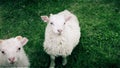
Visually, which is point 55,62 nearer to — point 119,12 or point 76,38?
point 76,38

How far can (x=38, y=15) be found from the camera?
36.7 ft

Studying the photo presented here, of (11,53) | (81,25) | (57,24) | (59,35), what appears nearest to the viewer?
(11,53)

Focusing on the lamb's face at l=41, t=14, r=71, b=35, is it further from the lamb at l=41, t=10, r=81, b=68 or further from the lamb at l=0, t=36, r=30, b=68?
the lamb at l=0, t=36, r=30, b=68

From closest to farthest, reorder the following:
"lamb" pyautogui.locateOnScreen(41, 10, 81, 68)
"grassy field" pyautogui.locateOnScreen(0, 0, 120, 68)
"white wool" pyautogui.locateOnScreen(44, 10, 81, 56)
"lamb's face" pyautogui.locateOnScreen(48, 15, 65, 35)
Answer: "lamb's face" pyautogui.locateOnScreen(48, 15, 65, 35) → "lamb" pyautogui.locateOnScreen(41, 10, 81, 68) → "white wool" pyautogui.locateOnScreen(44, 10, 81, 56) → "grassy field" pyautogui.locateOnScreen(0, 0, 120, 68)

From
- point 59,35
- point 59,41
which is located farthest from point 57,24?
point 59,41

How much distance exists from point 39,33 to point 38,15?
105 cm

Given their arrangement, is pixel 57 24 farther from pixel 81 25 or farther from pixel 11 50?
pixel 81 25

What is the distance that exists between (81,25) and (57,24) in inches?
118

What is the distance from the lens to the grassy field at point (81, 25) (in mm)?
9188

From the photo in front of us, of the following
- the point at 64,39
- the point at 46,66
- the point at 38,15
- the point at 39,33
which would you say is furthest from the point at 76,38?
the point at 38,15

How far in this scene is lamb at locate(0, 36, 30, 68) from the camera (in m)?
7.11

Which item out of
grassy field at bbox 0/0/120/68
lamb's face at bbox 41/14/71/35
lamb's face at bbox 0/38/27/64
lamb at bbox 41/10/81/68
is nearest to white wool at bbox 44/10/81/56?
lamb at bbox 41/10/81/68

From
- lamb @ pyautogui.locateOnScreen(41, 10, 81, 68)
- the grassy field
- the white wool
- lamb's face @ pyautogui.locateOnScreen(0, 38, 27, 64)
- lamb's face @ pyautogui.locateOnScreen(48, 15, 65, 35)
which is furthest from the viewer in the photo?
the grassy field

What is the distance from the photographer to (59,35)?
8117 mm
